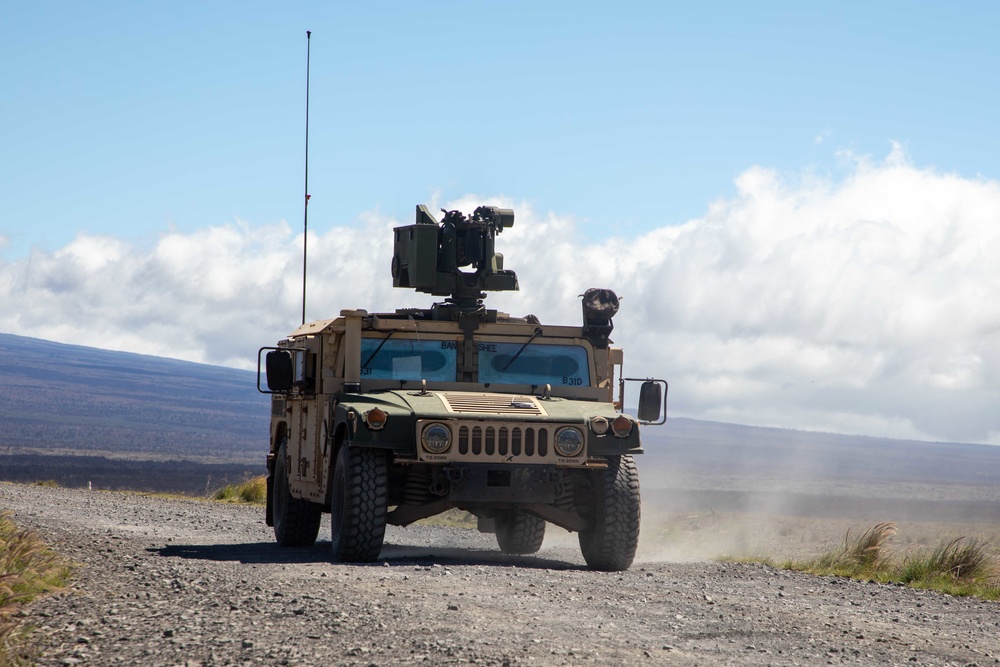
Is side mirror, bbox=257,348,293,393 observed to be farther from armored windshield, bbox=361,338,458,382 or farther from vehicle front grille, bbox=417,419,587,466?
vehicle front grille, bbox=417,419,587,466

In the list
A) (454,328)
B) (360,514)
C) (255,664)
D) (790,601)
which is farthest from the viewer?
(454,328)

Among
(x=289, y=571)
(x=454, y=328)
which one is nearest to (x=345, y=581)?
(x=289, y=571)

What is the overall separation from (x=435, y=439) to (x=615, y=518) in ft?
5.96

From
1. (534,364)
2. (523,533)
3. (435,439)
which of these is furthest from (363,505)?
(523,533)

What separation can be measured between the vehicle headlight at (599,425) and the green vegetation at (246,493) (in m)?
15.4

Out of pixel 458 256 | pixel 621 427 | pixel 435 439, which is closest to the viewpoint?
pixel 435 439

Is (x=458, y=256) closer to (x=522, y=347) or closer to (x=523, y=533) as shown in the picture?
(x=522, y=347)

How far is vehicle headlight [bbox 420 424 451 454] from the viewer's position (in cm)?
1222

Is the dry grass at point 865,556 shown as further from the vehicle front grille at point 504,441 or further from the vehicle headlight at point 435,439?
the vehicle headlight at point 435,439

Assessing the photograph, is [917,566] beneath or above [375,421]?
beneath

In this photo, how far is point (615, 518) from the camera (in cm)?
1272

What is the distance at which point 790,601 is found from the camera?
1059 cm

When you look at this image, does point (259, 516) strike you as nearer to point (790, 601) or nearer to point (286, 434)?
point (286, 434)

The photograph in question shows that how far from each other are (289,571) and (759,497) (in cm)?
9364
